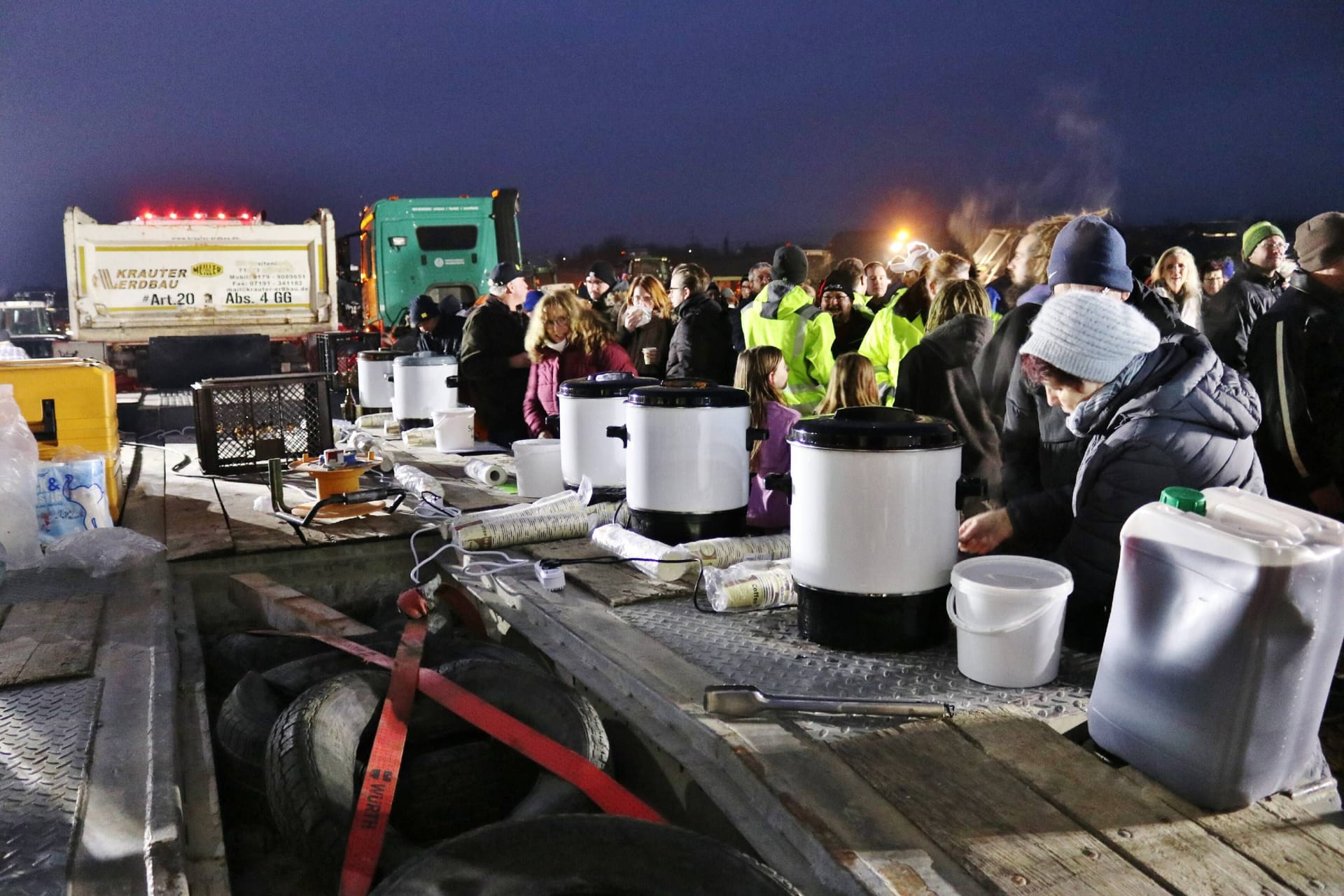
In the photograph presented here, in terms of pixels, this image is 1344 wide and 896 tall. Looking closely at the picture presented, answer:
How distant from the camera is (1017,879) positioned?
1796 millimetres

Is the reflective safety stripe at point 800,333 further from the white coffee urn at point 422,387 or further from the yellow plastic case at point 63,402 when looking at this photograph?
the yellow plastic case at point 63,402

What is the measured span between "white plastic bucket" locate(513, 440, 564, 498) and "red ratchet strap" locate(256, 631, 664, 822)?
235cm

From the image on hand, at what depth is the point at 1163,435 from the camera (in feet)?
8.54

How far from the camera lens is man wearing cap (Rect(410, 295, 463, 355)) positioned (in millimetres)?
9195

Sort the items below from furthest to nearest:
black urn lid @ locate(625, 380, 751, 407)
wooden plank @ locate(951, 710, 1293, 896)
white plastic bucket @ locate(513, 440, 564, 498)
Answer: white plastic bucket @ locate(513, 440, 564, 498) → black urn lid @ locate(625, 380, 751, 407) → wooden plank @ locate(951, 710, 1293, 896)

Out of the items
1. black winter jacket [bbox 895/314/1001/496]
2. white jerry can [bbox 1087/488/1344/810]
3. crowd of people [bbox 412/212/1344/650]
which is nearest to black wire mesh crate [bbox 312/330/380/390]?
crowd of people [bbox 412/212/1344/650]

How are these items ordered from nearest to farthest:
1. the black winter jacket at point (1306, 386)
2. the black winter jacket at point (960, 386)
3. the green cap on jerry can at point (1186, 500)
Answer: the green cap on jerry can at point (1186, 500) → the black winter jacket at point (1306, 386) → the black winter jacket at point (960, 386)

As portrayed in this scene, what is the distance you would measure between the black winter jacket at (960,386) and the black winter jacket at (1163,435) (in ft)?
6.34

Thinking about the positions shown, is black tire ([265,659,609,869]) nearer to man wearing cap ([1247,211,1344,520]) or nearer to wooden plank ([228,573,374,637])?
wooden plank ([228,573,374,637])

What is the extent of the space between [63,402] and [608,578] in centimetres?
299

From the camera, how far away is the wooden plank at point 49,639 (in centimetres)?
298

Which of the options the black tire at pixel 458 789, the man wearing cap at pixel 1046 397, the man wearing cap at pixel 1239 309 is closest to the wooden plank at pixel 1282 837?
the man wearing cap at pixel 1046 397


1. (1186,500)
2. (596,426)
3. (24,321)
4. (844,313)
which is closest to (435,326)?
(844,313)

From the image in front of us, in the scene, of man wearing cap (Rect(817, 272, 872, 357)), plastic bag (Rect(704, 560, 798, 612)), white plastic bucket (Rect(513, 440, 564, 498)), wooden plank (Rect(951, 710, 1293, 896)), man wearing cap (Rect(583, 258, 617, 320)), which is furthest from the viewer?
man wearing cap (Rect(583, 258, 617, 320))
